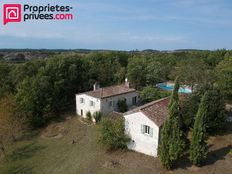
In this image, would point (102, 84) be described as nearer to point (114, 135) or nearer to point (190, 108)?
point (114, 135)

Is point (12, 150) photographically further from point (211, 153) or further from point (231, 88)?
point (231, 88)

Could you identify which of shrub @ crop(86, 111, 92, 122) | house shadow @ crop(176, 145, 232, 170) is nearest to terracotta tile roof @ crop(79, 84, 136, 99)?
shrub @ crop(86, 111, 92, 122)

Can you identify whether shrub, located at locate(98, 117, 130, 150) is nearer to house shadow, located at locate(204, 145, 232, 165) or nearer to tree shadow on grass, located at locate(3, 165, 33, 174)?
house shadow, located at locate(204, 145, 232, 165)

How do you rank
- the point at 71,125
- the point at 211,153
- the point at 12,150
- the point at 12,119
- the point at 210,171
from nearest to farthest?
the point at 210,171 < the point at 211,153 < the point at 12,150 < the point at 12,119 < the point at 71,125

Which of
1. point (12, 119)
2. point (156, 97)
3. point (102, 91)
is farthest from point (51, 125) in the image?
point (156, 97)

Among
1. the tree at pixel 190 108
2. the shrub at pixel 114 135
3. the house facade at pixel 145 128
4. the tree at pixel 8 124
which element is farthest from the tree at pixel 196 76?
the tree at pixel 8 124

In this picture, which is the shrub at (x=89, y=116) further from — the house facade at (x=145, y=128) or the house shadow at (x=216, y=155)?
the house shadow at (x=216, y=155)
